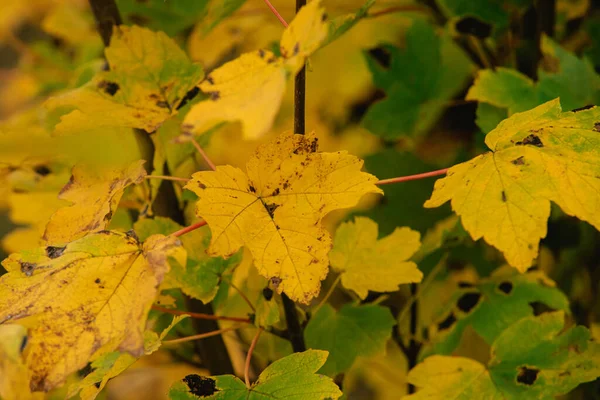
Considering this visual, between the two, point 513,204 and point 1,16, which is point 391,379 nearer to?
point 513,204

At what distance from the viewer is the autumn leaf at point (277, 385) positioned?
2.09 feet

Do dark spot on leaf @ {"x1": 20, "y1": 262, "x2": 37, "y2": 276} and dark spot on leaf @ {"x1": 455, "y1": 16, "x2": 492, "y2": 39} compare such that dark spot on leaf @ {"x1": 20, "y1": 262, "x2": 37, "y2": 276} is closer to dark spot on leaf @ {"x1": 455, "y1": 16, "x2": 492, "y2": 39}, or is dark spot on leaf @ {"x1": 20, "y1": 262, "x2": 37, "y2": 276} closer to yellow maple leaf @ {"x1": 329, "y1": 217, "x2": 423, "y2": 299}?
yellow maple leaf @ {"x1": 329, "y1": 217, "x2": 423, "y2": 299}

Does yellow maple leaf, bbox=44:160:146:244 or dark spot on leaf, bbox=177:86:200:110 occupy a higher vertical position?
dark spot on leaf, bbox=177:86:200:110

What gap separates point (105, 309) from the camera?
0.58 metres

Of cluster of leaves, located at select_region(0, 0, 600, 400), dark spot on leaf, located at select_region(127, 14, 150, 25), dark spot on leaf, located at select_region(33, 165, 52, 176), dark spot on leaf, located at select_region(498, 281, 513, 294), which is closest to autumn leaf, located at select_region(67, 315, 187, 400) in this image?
cluster of leaves, located at select_region(0, 0, 600, 400)

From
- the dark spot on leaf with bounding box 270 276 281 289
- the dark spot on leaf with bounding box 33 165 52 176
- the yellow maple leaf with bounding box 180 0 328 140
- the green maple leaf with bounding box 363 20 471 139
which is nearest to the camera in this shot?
the yellow maple leaf with bounding box 180 0 328 140

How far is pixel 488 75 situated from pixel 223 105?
18.7 inches

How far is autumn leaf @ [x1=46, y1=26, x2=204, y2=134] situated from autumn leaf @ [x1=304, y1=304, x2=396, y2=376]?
0.33 m

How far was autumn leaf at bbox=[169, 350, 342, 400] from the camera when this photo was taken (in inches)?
25.1

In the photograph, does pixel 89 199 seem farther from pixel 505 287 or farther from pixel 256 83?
pixel 505 287

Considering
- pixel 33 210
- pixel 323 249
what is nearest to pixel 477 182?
pixel 323 249

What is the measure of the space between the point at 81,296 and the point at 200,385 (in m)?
0.17

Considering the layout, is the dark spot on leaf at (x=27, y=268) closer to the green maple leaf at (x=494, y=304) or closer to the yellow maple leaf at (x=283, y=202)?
the yellow maple leaf at (x=283, y=202)

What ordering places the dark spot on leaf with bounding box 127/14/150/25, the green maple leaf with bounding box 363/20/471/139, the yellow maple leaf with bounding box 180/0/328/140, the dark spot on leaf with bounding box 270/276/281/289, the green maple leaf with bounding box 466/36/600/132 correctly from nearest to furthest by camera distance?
the yellow maple leaf with bounding box 180/0/328/140, the dark spot on leaf with bounding box 270/276/281/289, the green maple leaf with bounding box 466/36/600/132, the green maple leaf with bounding box 363/20/471/139, the dark spot on leaf with bounding box 127/14/150/25
